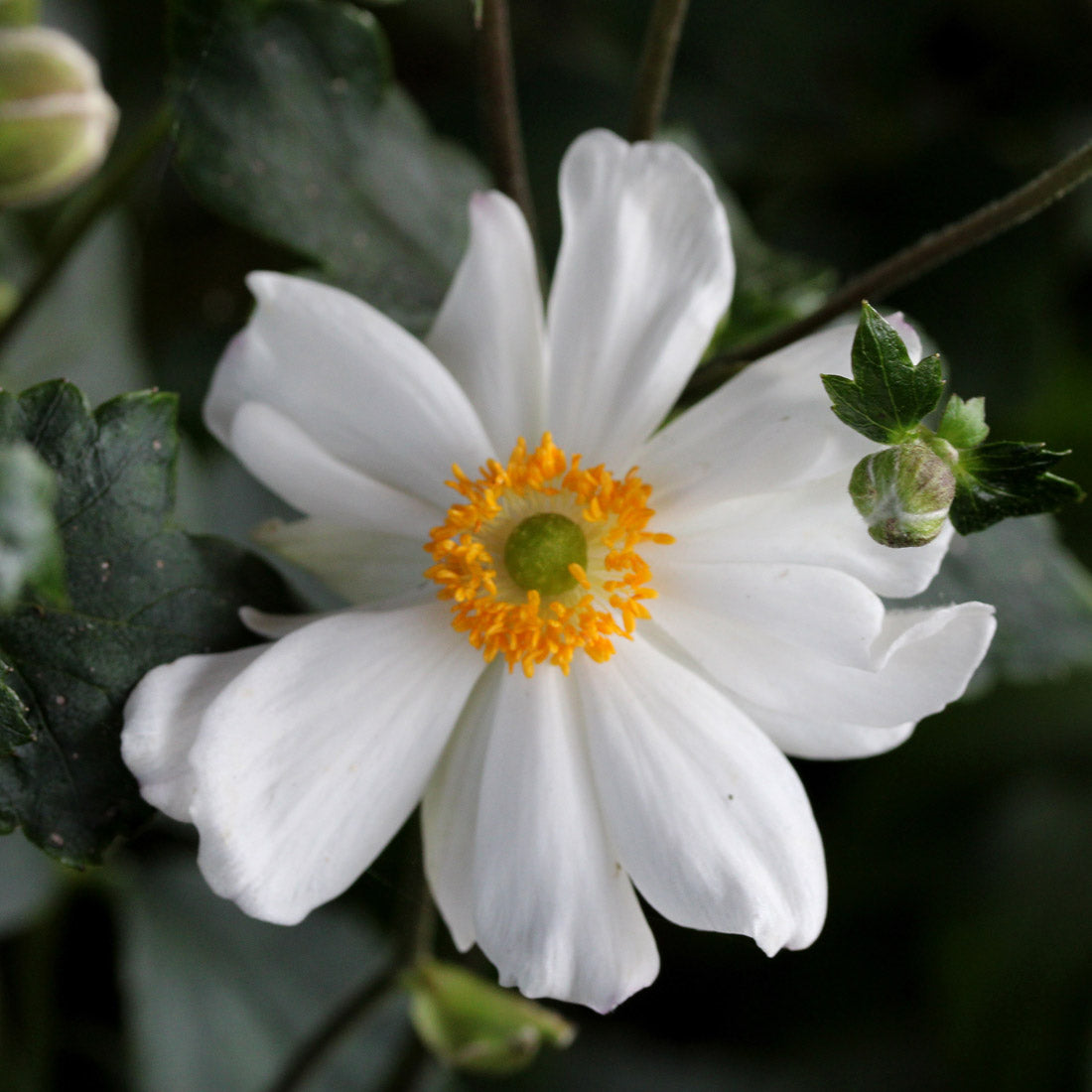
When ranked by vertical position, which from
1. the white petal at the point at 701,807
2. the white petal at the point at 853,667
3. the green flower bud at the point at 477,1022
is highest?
the white petal at the point at 853,667

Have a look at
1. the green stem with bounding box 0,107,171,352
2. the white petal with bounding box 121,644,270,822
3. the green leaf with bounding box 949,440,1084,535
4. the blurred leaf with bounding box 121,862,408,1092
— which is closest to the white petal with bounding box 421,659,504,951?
the white petal with bounding box 121,644,270,822

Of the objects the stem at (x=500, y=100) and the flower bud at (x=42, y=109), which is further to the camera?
the flower bud at (x=42, y=109)

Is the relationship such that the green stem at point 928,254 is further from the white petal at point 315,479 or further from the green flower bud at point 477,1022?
the green flower bud at point 477,1022

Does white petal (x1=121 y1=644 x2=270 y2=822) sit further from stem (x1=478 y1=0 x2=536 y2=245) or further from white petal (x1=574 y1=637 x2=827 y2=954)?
stem (x1=478 y1=0 x2=536 y2=245)

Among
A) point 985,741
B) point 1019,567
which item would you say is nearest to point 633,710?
point 1019,567

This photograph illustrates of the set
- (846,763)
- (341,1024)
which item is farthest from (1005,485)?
(846,763)

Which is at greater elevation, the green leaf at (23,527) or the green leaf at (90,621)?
the green leaf at (23,527)

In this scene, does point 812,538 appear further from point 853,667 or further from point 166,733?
point 166,733

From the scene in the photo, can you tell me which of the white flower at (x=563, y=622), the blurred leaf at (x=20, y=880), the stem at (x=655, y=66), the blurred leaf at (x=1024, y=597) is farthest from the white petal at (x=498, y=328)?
the blurred leaf at (x=20, y=880)
